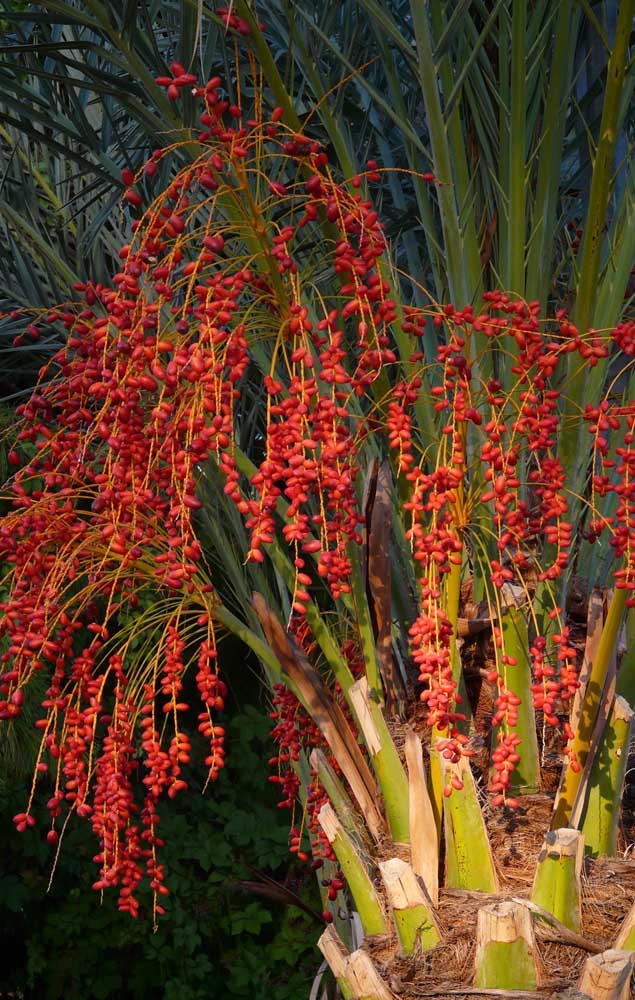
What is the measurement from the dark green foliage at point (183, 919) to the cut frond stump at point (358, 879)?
2.95 meters

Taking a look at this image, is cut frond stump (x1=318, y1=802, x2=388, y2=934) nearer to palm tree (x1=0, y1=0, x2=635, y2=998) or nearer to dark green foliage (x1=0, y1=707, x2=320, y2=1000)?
palm tree (x1=0, y1=0, x2=635, y2=998)

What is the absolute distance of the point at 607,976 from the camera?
6.14 feet

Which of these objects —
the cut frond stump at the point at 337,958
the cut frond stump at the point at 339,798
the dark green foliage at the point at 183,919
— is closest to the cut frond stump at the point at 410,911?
the cut frond stump at the point at 337,958

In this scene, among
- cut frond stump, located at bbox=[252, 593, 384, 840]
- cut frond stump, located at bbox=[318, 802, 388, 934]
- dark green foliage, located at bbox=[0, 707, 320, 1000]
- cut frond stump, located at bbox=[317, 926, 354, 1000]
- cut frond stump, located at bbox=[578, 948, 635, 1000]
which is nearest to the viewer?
cut frond stump, located at bbox=[578, 948, 635, 1000]

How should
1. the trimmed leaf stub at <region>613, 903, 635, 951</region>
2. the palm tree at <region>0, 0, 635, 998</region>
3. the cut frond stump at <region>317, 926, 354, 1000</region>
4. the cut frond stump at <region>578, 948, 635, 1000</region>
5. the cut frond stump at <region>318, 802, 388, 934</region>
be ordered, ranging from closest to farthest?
the palm tree at <region>0, 0, 635, 998</region> → the cut frond stump at <region>578, 948, 635, 1000</region> → the trimmed leaf stub at <region>613, 903, 635, 951</region> → the cut frond stump at <region>317, 926, 354, 1000</region> → the cut frond stump at <region>318, 802, 388, 934</region>

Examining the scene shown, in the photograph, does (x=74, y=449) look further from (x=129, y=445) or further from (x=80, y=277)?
(x=80, y=277)

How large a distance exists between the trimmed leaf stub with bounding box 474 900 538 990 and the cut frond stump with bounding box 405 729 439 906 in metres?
0.22

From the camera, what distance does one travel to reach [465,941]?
2.06m

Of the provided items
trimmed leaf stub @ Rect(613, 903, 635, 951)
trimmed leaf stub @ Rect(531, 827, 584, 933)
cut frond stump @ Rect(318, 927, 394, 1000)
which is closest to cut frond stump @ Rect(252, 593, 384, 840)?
cut frond stump @ Rect(318, 927, 394, 1000)

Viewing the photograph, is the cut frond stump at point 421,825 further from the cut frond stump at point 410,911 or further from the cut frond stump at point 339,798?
the cut frond stump at point 339,798

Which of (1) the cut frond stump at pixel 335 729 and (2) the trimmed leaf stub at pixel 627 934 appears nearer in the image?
(2) the trimmed leaf stub at pixel 627 934

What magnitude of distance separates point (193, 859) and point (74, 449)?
3.82 meters

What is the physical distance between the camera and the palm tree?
1.72 meters

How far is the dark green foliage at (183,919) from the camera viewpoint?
5.10 meters
